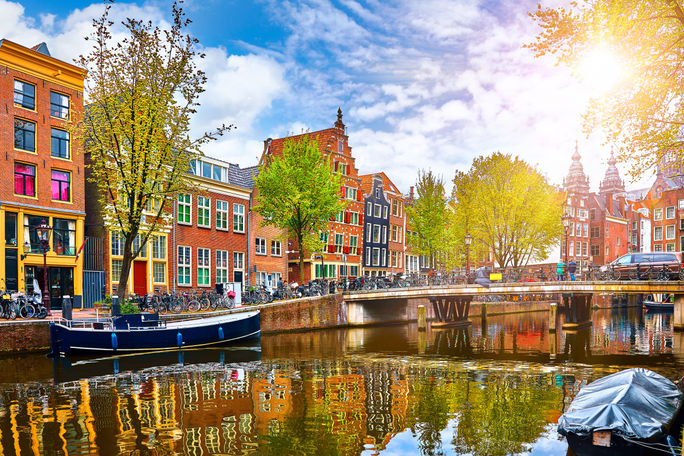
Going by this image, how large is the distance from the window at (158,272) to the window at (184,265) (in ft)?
4.21

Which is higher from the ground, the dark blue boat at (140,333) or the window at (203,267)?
the window at (203,267)

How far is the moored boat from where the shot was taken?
9.48 m

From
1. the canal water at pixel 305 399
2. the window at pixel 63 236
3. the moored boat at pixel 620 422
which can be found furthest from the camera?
the window at pixel 63 236

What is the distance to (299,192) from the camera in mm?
39500

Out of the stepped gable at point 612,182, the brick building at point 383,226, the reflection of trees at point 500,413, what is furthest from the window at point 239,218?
the stepped gable at point 612,182

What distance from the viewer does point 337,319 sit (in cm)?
4081

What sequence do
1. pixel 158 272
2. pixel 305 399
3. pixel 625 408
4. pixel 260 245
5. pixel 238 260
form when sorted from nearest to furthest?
pixel 625 408, pixel 305 399, pixel 158 272, pixel 238 260, pixel 260 245

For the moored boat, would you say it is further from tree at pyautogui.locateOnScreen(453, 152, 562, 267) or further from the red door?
tree at pyautogui.locateOnScreen(453, 152, 562, 267)

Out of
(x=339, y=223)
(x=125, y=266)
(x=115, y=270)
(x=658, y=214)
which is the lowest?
(x=115, y=270)

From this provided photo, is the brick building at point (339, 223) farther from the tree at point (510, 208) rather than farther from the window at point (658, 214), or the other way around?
the window at point (658, 214)

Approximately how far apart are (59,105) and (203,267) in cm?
1417

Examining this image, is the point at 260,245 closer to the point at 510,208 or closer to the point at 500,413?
the point at 510,208

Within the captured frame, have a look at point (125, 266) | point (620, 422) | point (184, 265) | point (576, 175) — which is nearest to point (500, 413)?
point (620, 422)

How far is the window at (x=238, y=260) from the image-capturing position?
4244 cm
